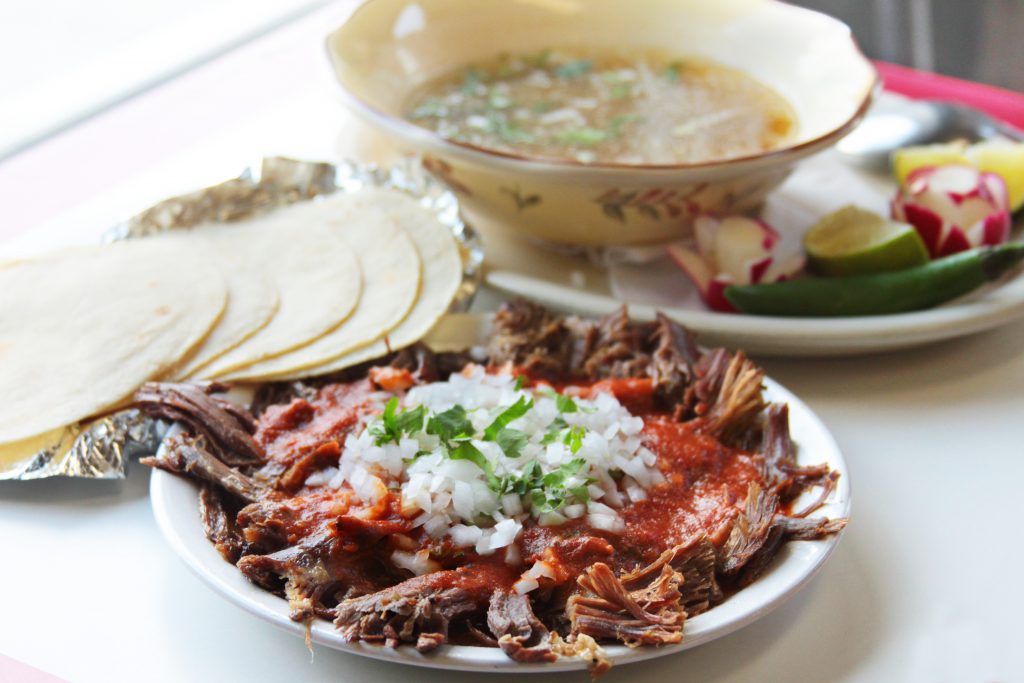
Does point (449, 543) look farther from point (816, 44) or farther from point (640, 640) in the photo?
point (816, 44)

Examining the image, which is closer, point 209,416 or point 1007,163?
point 209,416

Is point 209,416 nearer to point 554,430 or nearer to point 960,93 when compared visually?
point 554,430

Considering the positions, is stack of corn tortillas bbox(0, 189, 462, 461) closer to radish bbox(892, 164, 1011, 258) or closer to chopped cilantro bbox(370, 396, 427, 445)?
chopped cilantro bbox(370, 396, 427, 445)

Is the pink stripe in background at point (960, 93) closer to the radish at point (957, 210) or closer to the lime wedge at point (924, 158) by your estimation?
the lime wedge at point (924, 158)

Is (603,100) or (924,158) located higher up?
(603,100)

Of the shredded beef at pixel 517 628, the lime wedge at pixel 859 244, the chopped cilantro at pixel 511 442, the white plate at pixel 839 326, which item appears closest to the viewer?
the shredded beef at pixel 517 628

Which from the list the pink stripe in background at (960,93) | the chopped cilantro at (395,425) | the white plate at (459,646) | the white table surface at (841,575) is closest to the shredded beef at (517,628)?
the white plate at (459,646)

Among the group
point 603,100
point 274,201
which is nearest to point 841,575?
point 603,100
